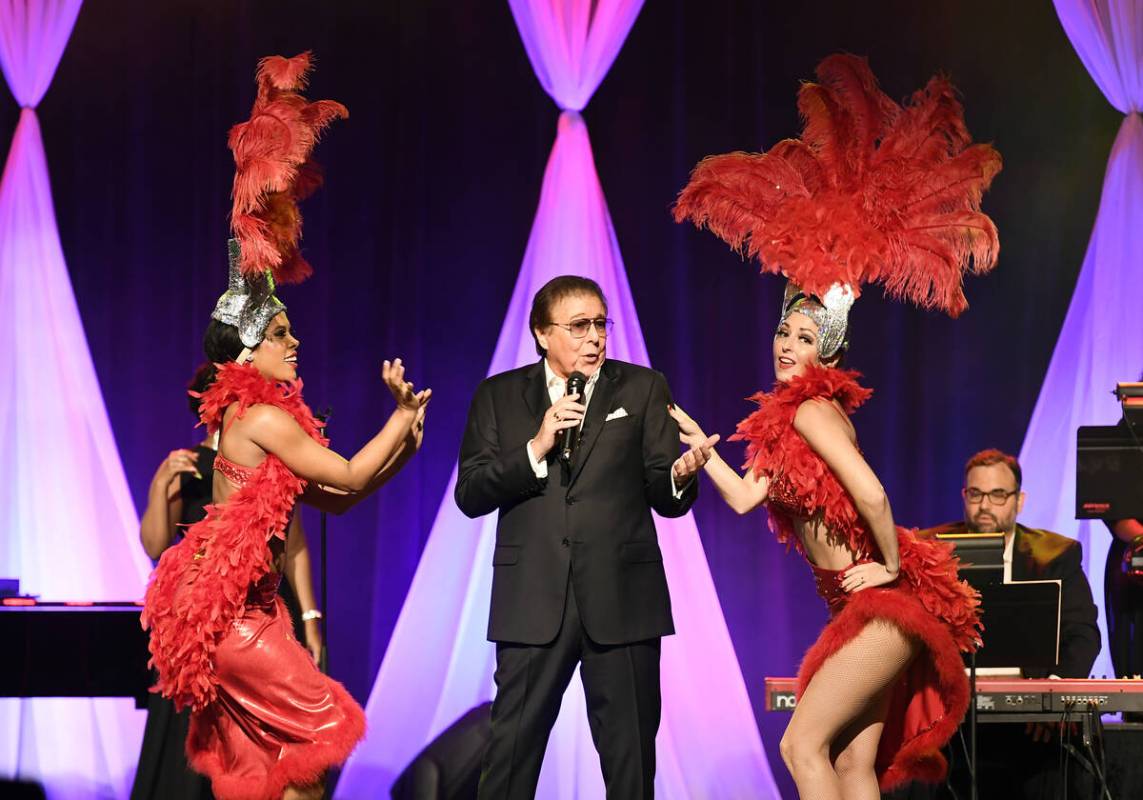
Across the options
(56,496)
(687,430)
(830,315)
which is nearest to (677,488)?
(687,430)

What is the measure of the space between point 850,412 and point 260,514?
1464 mm

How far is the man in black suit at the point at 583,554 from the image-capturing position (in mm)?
3348

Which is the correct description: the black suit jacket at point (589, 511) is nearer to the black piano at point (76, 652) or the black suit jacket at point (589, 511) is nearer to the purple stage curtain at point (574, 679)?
the black piano at point (76, 652)

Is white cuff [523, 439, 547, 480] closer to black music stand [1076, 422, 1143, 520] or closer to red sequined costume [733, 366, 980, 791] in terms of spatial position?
red sequined costume [733, 366, 980, 791]

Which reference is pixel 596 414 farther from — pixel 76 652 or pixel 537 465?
pixel 76 652

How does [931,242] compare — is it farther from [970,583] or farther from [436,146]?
[436,146]

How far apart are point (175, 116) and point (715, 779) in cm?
347

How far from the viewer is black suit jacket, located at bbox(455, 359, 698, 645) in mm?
3373

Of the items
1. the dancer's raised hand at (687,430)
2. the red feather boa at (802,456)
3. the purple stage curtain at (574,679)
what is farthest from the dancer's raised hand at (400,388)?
the purple stage curtain at (574,679)

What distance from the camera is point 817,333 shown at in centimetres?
342

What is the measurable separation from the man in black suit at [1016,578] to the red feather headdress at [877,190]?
1228mm

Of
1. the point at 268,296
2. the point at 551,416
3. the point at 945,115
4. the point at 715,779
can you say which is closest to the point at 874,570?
the point at 551,416

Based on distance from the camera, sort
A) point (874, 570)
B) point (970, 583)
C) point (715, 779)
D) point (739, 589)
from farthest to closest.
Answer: point (739, 589), point (715, 779), point (970, 583), point (874, 570)

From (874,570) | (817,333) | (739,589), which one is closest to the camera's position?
(874,570)
